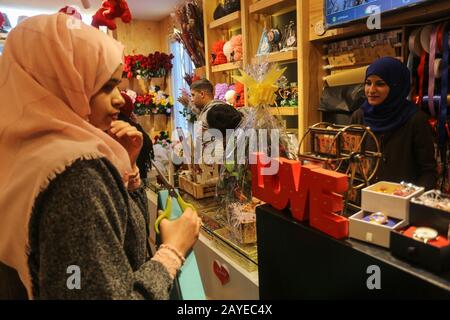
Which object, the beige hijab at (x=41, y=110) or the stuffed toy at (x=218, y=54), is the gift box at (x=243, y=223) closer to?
the beige hijab at (x=41, y=110)

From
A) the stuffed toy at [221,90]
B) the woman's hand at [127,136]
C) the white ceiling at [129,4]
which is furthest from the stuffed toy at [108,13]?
the white ceiling at [129,4]

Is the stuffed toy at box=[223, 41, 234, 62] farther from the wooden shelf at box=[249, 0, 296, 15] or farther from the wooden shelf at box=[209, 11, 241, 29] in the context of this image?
the wooden shelf at box=[249, 0, 296, 15]

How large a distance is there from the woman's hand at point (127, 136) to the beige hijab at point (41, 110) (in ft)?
1.11

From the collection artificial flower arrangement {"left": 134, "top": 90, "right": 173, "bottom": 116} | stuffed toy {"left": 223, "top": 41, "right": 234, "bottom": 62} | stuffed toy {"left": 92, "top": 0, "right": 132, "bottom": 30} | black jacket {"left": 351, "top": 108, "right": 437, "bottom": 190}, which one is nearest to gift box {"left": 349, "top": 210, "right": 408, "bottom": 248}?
black jacket {"left": 351, "top": 108, "right": 437, "bottom": 190}

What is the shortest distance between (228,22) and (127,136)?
225 centimetres

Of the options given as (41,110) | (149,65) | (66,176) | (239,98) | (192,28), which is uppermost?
(192,28)

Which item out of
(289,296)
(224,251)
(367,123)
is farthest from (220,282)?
(367,123)

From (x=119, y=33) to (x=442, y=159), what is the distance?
432cm

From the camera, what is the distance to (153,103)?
481 cm

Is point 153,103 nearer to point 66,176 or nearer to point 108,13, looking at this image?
point 108,13

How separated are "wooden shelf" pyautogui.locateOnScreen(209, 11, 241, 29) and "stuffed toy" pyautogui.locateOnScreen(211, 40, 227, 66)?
150 millimetres

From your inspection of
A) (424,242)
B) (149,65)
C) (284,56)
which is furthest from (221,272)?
(149,65)

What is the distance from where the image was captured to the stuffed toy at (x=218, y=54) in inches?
127

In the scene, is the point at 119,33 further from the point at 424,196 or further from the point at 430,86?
the point at 424,196
